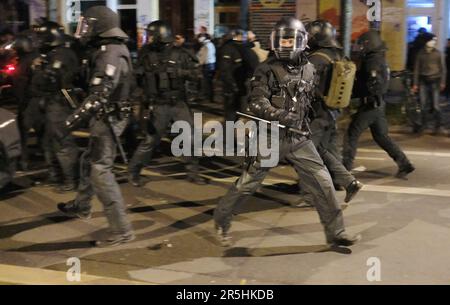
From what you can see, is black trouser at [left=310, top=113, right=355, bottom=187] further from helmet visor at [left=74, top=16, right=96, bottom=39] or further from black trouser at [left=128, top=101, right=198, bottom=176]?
helmet visor at [left=74, top=16, right=96, bottom=39]

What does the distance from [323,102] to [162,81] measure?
201 centimetres

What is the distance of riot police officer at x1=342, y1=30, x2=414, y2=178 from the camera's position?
7312mm

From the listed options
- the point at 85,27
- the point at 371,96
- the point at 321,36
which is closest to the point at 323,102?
the point at 321,36

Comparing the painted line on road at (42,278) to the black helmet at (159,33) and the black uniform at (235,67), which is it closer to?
the black helmet at (159,33)

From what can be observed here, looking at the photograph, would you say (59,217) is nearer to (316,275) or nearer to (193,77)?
(193,77)

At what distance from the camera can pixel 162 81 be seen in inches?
287

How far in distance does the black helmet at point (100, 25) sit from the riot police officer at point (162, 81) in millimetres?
1756

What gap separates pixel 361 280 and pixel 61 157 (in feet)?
12.8

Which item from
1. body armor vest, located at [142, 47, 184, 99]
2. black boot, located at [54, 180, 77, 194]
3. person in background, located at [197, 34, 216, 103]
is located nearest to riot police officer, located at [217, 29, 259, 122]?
body armor vest, located at [142, 47, 184, 99]

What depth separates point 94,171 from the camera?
5.45m

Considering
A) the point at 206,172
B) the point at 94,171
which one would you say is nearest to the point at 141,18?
the point at 206,172

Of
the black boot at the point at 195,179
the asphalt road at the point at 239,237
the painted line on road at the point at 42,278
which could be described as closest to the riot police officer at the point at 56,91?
the asphalt road at the point at 239,237

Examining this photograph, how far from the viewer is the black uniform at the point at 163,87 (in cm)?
733

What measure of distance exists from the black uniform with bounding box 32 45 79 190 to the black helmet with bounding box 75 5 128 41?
4.39 feet
